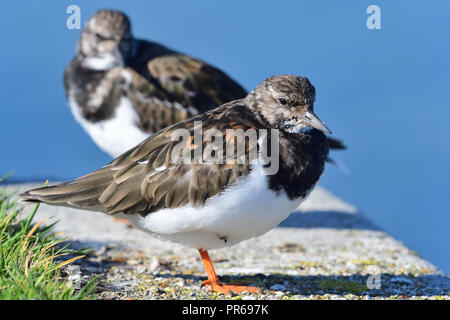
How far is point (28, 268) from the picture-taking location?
16.3ft

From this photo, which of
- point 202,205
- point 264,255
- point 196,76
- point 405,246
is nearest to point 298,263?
point 264,255

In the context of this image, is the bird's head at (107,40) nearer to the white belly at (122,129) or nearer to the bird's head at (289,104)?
the white belly at (122,129)

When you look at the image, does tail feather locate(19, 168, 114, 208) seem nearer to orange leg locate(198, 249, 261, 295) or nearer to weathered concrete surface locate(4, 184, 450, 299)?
weathered concrete surface locate(4, 184, 450, 299)

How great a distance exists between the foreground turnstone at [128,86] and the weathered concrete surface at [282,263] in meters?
1.45

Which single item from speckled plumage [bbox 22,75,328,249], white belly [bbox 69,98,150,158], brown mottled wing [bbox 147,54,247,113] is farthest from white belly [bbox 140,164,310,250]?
brown mottled wing [bbox 147,54,247,113]

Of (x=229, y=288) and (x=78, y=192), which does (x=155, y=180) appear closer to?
(x=78, y=192)

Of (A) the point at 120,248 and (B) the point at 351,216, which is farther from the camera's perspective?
(B) the point at 351,216

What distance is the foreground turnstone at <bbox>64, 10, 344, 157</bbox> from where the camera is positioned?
8.66 metres

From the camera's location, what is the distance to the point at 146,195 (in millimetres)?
5422

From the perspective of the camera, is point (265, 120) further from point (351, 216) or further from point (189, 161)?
point (351, 216)

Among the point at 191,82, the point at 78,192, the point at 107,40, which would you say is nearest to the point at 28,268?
the point at 78,192
